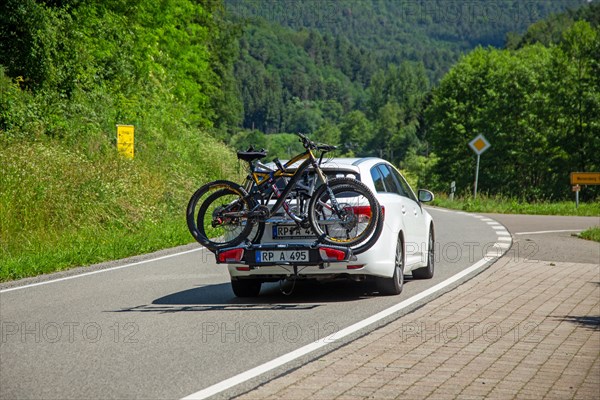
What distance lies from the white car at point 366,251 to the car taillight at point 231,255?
3cm

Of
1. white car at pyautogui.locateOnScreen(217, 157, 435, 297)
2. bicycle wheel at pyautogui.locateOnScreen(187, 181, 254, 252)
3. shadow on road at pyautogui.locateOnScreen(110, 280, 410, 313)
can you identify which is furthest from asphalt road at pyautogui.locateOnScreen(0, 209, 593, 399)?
bicycle wheel at pyautogui.locateOnScreen(187, 181, 254, 252)

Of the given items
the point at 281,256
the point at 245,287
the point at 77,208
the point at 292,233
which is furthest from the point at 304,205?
the point at 77,208

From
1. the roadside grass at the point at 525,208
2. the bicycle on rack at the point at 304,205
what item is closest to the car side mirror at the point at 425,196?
the bicycle on rack at the point at 304,205

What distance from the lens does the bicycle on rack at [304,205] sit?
10.9m

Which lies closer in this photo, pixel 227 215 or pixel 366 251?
Answer: pixel 366 251

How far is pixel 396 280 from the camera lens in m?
11.6

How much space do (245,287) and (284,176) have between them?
1.50 meters

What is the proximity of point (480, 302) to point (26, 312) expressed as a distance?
4791 millimetres

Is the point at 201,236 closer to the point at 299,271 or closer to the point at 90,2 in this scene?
the point at 299,271

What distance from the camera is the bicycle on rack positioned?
10.9 meters

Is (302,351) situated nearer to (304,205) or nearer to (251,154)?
(304,205)

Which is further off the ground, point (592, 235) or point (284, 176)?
point (284, 176)

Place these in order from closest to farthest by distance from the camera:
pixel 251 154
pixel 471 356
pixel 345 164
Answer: pixel 471 356 → pixel 251 154 → pixel 345 164

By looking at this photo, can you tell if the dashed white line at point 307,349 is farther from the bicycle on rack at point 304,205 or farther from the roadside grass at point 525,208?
the roadside grass at point 525,208
